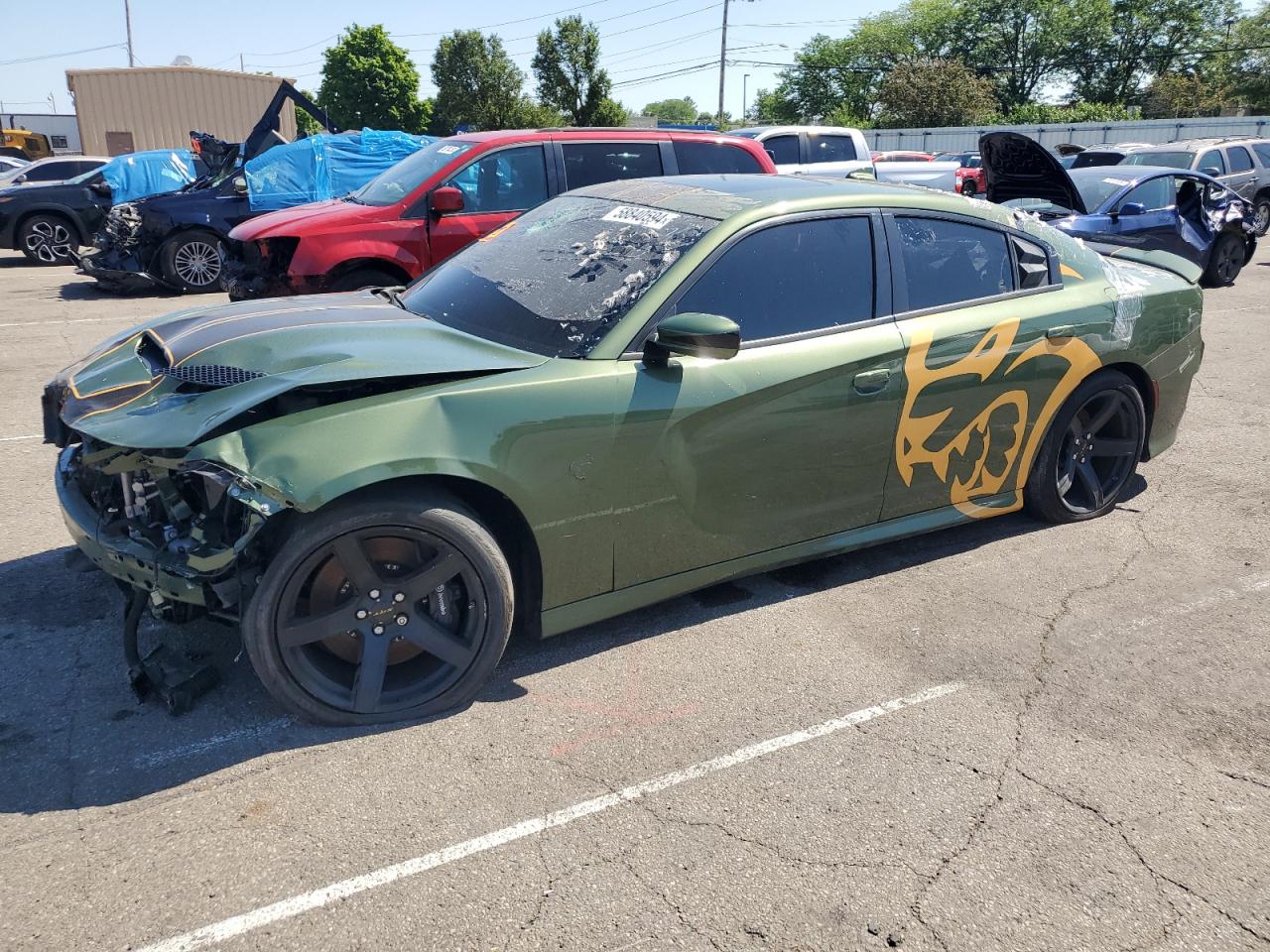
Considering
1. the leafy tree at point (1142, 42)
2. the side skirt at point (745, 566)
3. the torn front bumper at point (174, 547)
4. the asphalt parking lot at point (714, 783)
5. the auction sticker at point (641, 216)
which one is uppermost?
the leafy tree at point (1142, 42)

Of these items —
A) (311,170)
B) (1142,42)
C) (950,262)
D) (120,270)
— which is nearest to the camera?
(950,262)

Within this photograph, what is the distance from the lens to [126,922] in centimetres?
239

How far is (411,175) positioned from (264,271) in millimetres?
1505

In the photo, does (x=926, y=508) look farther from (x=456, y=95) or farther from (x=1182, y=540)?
(x=456, y=95)

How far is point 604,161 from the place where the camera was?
859cm

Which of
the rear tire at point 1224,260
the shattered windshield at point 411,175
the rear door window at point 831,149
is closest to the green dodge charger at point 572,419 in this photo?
the shattered windshield at point 411,175

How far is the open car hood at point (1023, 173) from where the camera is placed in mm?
9305

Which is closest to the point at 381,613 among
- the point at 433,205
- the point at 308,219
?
the point at 433,205

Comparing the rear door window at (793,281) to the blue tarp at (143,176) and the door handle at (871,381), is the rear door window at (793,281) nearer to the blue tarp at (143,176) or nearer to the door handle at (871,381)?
the door handle at (871,381)

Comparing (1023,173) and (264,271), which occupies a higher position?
(1023,173)

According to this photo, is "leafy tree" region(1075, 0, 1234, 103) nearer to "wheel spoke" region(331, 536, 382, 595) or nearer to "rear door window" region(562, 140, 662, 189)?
"rear door window" region(562, 140, 662, 189)

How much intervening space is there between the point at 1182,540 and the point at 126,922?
15.6 ft

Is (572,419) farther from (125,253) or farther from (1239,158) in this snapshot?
(1239,158)

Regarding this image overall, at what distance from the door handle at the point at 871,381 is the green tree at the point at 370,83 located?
55.0 meters
